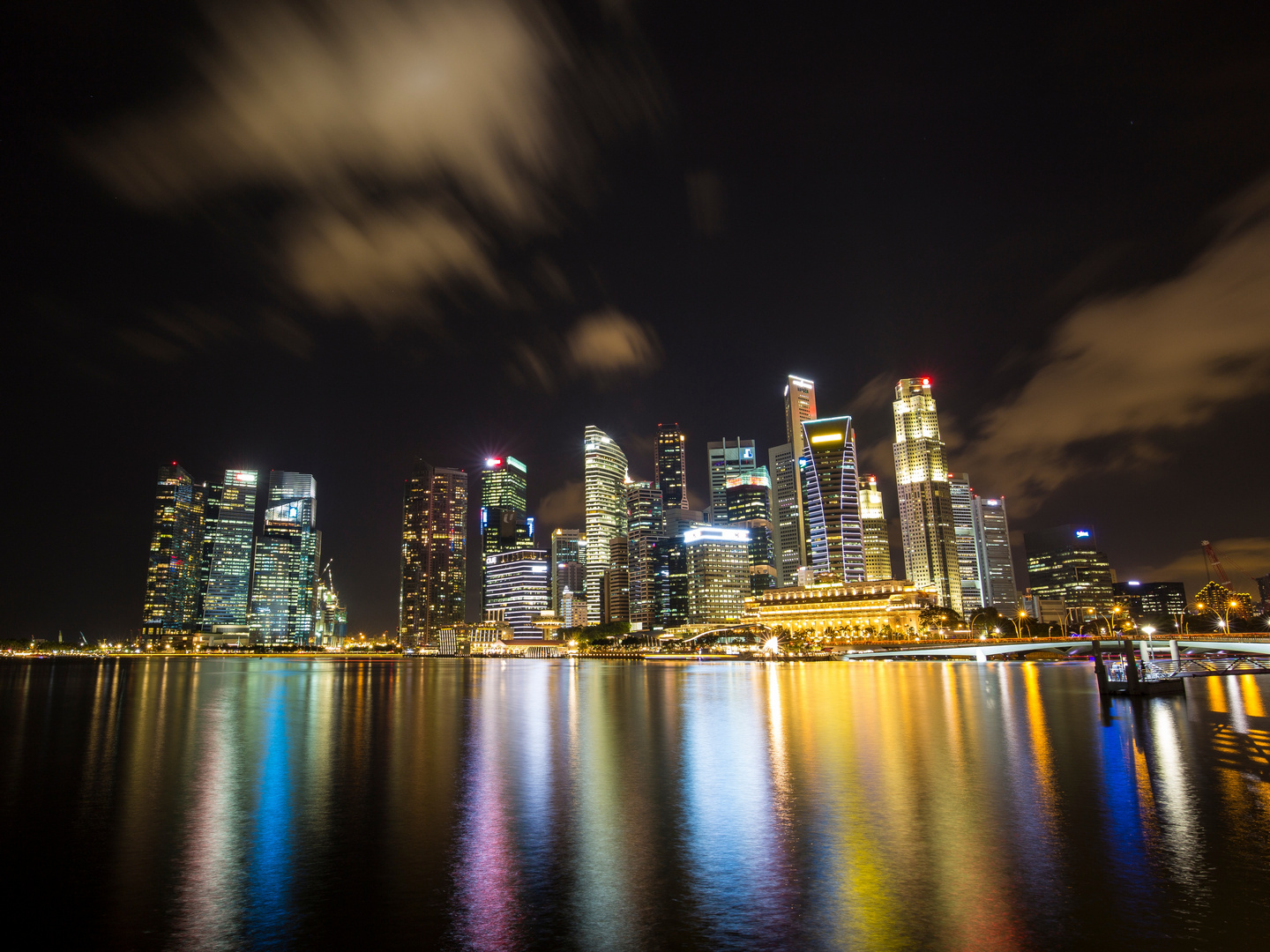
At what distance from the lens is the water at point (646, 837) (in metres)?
14.8

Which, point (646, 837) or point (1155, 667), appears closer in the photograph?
point (646, 837)

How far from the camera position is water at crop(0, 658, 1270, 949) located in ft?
48.5

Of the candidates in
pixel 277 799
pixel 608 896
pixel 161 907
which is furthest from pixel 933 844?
pixel 277 799

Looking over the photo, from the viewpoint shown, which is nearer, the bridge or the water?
the water

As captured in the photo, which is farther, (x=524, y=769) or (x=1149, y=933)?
(x=524, y=769)

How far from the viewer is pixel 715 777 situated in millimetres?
29828

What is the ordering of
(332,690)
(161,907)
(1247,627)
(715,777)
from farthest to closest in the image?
(1247,627), (332,690), (715,777), (161,907)

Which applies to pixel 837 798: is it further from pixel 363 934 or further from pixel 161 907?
pixel 161 907

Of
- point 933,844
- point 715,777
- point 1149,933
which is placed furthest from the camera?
point 715,777

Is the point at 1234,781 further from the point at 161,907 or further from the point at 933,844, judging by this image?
the point at 161,907

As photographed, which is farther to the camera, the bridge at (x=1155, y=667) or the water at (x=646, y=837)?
the bridge at (x=1155, y=667)

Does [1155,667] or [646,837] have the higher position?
[1155,667]

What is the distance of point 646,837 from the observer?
21.2 meters

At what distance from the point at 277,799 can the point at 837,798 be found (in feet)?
65.8
